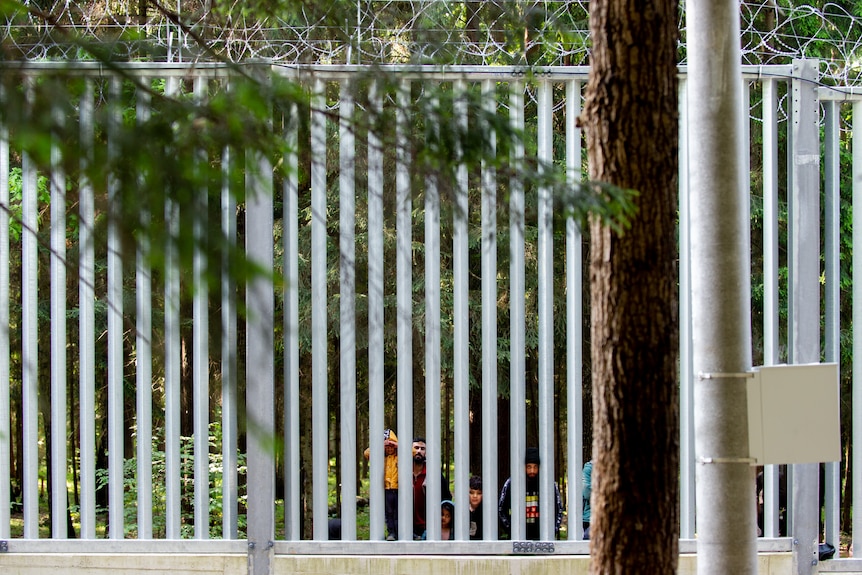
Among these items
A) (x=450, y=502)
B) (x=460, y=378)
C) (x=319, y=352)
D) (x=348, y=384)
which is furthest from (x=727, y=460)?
(x=450, y=502)

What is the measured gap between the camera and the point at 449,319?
1153cm

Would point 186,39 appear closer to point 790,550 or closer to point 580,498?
point 580,498

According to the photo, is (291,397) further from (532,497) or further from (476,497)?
(476,497)

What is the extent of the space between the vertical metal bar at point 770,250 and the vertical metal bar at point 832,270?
33 centimetres

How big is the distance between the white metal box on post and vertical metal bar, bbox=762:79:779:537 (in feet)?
5.85

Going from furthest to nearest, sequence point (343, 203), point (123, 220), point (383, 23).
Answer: point (383, 23) < point (343, 203) < point (123, 220)

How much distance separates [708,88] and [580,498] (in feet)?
9.57

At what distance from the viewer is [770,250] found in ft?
19.5

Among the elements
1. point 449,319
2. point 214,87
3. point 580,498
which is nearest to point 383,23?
point 214,87

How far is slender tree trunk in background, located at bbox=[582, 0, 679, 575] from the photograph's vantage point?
3486mm

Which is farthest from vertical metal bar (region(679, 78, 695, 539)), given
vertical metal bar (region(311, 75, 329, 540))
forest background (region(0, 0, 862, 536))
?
vertical metal bar (region(311, 75, 329, 540))

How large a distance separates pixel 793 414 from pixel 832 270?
246 cm

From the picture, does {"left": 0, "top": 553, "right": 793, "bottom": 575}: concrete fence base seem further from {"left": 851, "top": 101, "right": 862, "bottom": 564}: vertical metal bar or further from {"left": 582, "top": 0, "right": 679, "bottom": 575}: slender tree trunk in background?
{"left": 582, "top": 0, "right": 679, "bottom": 575}: slender tree trunk in background

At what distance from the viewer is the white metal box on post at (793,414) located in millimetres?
3818
